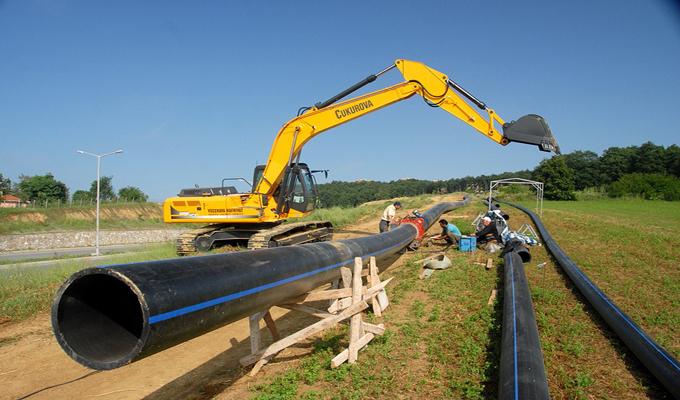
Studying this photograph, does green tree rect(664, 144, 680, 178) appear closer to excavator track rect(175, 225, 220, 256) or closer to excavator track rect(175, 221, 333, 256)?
excavator track rect(175, 221, 333, 256)

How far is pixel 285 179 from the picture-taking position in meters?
13.0

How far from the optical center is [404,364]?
16.9ft

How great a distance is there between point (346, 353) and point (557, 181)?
55.5 m

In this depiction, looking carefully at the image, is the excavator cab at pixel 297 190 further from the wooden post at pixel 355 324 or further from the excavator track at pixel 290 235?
the wooden post at pixel 355 324

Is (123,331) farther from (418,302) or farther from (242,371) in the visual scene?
(418,302)

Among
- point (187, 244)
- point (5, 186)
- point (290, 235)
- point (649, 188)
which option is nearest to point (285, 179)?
point (290, 235)

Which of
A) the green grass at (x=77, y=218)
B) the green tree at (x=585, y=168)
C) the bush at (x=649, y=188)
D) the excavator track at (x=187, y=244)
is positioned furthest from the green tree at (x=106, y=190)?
the green tree at (x=585, y=168)

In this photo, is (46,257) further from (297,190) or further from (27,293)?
(297,190)

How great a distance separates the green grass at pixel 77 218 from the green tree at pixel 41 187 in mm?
26425

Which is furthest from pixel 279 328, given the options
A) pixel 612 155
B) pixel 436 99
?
pixel 612 155

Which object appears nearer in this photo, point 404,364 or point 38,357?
point 404,364

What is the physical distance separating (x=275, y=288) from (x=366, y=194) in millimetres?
61084

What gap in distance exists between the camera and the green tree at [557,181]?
5353cm

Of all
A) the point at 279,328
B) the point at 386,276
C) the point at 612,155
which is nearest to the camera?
the point at 279,328
